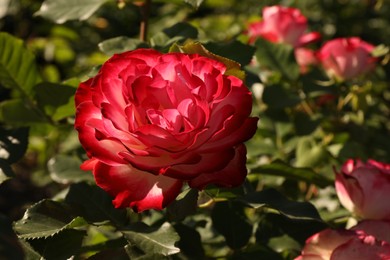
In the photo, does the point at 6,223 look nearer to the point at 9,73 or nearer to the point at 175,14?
the point at 9,73

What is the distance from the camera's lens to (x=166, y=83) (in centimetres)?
74

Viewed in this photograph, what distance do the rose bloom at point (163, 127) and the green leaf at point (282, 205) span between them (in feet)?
0.50

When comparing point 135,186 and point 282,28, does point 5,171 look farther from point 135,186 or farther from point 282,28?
point 282,28

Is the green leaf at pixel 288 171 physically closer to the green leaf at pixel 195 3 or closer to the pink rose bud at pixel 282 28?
the green leaf at pixel 195 3

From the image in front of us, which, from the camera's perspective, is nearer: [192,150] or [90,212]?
[192,150]

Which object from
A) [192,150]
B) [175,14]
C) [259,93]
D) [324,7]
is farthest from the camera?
[324,7]

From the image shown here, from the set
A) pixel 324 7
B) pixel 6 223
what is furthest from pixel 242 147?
pixel 324 7


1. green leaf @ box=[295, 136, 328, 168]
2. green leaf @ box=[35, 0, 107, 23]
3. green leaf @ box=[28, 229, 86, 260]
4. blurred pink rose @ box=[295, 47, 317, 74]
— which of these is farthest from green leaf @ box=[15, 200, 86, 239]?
blurred pink rose @ box=[295, 47, 317, 74]

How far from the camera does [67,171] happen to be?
112 cm

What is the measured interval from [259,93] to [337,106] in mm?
189

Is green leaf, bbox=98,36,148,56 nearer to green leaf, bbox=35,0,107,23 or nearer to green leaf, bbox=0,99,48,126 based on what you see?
green leaf, bbox=35,0,107,23

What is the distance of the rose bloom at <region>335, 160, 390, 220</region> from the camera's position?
3.21 ft

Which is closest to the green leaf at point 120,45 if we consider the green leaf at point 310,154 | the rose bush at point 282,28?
the green leaf at point 310,154

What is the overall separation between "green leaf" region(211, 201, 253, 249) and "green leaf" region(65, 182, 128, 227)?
146 mm
